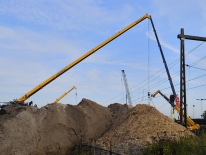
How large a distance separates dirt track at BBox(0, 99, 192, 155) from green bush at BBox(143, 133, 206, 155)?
3.18m

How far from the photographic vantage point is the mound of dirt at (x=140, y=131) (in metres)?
19.5

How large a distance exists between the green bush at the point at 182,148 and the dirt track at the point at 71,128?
10.4 ft

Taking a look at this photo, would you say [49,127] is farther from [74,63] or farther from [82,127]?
[74,63]

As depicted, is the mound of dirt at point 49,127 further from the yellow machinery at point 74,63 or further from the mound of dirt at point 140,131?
the yellow machinery at point 74,63

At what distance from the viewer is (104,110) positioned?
28562 millimetres

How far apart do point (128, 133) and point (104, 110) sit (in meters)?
7.18

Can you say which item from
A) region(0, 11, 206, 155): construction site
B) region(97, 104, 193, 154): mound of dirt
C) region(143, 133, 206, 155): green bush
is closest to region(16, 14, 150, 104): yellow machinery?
region(0, 11, 206, 155): construction site

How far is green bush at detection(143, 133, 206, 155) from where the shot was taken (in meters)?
13.8

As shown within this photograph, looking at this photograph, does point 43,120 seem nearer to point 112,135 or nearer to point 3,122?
point 3,122

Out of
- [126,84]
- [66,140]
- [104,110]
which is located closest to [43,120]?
[66,140]

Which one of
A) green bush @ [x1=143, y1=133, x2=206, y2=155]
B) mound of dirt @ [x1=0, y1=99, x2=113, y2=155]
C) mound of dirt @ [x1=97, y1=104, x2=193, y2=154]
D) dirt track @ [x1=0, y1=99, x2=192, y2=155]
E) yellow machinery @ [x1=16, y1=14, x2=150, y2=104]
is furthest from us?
yellow machinery @ [x1=16, y1=14, x2=150, y2=104]

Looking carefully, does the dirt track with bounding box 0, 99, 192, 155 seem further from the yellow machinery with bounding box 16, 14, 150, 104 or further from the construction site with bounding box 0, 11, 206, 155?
the yellow machinery with bounding box 16, 14, 150, 104

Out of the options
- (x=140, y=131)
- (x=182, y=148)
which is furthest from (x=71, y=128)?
(x=182, y=148)

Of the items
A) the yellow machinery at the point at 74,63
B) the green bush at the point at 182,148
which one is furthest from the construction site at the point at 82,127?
the yellow machinery at the point at 74,63
